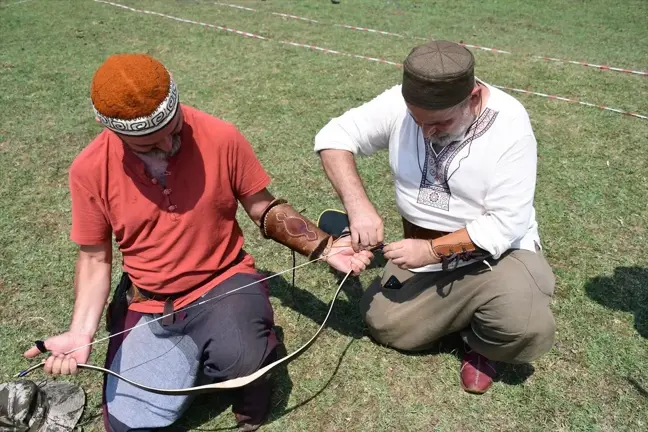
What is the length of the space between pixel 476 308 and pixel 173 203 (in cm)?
144

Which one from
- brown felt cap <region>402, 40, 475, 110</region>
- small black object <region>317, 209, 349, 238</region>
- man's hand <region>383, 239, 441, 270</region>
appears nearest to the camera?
brown felt cap <region>402, 40, 475, 110</region>

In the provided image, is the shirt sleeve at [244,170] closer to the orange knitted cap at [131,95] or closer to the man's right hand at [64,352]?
the orange knitted cap at [131,95]

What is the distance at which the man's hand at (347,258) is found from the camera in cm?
251

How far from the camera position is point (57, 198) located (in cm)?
417

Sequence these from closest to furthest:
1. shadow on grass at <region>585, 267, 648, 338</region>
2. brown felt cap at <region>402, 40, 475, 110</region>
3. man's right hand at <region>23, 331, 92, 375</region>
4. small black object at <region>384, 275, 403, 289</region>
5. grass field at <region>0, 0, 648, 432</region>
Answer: brown felt cap at <region>402, 40, 475, 110</region> < man's right hand at <region>23, 331, 92, 375</region> < grass field at <region>0, 0, 648, 432</region> < small black object at <region>384, 275, 403, 289</region> < shadow on grass at <region>585, 267, 648, 338</region>

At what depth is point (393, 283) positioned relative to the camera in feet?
9.25

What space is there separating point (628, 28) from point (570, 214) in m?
6.82

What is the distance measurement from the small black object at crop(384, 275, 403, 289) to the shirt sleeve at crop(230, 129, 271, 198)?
2.81 ft

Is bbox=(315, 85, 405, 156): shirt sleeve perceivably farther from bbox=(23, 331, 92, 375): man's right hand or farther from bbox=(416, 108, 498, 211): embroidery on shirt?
bbox=(23, 331, 92, 375): man's right hand

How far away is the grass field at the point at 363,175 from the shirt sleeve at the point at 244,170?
3.34ft

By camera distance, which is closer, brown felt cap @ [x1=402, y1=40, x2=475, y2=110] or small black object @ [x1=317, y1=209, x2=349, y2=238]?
brown felt cap @ [x1=402, y1=40, x2=475, y2=110]

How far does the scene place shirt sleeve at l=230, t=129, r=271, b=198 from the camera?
7.66 feet

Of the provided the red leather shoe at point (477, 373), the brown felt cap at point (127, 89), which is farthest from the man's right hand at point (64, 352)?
the red leather shoe at point (477, 373)

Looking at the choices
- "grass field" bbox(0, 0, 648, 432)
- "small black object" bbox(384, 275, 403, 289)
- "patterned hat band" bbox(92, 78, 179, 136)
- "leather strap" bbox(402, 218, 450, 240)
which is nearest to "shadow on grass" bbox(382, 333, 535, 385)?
"grass field" bbox(0, 0, 648, 432)
